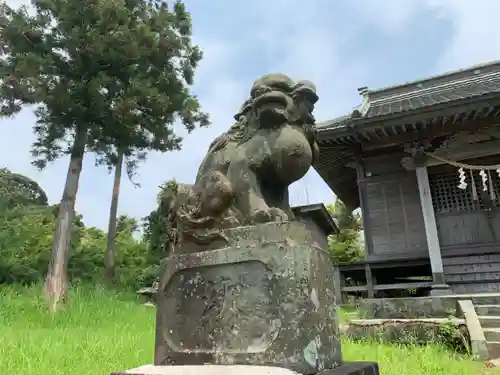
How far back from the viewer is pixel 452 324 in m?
5.08

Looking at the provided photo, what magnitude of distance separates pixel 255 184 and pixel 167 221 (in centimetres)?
83

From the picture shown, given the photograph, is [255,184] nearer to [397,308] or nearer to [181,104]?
[397,308]

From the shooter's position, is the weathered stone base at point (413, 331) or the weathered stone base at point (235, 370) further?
the weathered stone base at point (413, 331)

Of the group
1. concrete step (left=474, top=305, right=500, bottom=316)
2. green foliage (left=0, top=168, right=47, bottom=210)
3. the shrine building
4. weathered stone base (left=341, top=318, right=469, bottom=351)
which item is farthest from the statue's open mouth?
green foliage (left=0, top=168, right=47, bottom=210)

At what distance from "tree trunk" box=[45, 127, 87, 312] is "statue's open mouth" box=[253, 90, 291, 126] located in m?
6.63

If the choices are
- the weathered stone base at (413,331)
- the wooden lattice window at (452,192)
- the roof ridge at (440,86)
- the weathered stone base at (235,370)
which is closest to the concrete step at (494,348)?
the weathered stone base at (413,331)

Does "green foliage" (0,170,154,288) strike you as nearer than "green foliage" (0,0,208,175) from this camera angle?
No

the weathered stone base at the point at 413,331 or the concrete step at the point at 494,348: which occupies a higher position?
the weathered stone base at the point at 413,331

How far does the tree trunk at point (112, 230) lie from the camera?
480 inches

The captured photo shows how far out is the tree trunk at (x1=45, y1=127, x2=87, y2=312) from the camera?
25.8ft

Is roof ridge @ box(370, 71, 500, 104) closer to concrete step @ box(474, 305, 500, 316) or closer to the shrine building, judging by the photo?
the shrine building

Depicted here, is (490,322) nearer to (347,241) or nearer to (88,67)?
(88,67)

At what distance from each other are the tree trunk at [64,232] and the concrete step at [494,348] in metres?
7.02

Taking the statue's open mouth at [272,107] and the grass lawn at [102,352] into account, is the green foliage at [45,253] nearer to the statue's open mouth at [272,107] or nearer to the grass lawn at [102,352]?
the grass lawn at [102,352]
